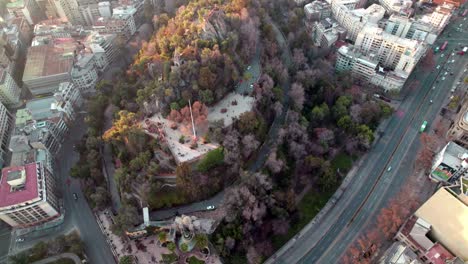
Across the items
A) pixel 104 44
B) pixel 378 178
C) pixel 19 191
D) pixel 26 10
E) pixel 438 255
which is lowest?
pixel 378 178

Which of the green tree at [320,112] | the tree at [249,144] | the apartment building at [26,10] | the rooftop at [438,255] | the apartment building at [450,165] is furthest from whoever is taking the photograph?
the apartment building at [26,10]

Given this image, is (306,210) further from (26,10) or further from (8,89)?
(26,10)

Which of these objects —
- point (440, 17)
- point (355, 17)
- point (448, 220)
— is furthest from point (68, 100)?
point (440, 17)

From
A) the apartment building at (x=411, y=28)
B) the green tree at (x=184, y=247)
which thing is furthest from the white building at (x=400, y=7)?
the green tree at (x=184, y=247)

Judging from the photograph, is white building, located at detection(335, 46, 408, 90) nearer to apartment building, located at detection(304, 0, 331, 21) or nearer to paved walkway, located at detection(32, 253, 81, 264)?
apartment building, located at detection(304, 0, 331, 21)

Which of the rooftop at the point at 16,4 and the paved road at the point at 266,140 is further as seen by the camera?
the rooftop at the point at 16,4

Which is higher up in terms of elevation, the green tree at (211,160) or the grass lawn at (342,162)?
the green tree at (211,160)

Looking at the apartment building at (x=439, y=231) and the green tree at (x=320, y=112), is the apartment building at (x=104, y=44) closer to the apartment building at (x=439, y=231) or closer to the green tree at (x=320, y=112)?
the green tree at (x=320, y=112)
